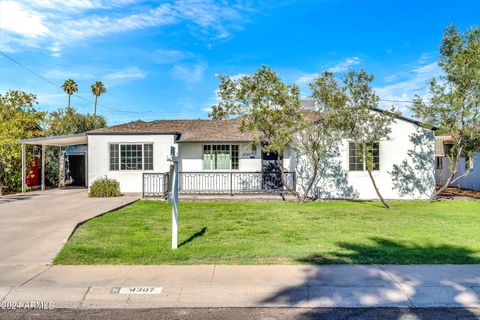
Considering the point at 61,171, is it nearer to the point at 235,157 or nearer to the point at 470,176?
the point at 235,157

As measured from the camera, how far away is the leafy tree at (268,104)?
1455cm

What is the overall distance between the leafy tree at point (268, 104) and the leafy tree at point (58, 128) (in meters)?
14.0

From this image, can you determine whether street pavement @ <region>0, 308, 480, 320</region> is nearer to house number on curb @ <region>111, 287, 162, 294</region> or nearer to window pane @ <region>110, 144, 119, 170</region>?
house number on curb @ <region>111, 287, 162, 294</region>

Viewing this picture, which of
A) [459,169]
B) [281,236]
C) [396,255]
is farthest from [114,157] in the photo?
[459,169]

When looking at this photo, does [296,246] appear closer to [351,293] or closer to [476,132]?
[351,293]

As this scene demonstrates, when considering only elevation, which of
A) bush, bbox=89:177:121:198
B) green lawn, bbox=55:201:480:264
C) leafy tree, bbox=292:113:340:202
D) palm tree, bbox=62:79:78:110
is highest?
palm tree, bbox=62:79:78:110

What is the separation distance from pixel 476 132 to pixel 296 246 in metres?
11.2

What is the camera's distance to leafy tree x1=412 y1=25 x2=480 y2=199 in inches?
559

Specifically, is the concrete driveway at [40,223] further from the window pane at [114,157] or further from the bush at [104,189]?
the window pane at [114,157]

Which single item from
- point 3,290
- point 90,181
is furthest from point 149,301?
point 90,181

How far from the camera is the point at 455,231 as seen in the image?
9.48 m

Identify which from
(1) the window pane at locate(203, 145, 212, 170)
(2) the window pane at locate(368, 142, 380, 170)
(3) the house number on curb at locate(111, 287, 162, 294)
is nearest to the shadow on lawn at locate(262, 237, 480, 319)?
(3) the house number on curb at locate(111, 287, 162, 294)

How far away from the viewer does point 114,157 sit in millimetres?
18891

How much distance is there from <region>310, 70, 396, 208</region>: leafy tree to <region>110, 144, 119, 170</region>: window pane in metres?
10.0
